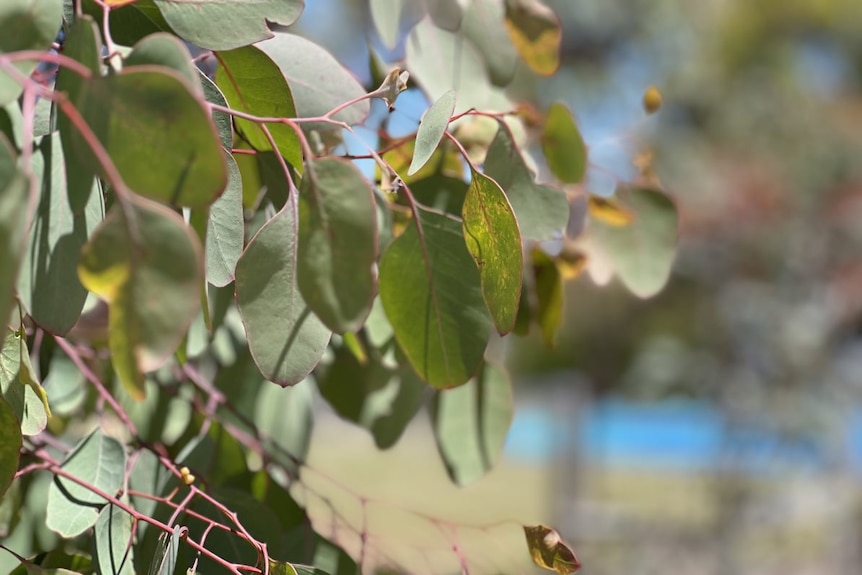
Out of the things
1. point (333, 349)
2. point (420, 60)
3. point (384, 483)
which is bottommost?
point (384, 483)

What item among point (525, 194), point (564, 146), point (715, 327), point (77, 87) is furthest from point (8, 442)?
point (715, 327)

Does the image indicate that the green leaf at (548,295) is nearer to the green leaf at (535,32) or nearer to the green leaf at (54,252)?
the green leaf at (535,32)

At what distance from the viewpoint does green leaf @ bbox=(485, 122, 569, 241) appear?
51cm

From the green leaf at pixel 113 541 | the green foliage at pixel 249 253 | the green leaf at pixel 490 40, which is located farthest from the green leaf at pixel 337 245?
the green leaf at pixel 490 40

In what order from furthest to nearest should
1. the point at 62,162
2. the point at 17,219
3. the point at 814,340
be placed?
the point at 814,340, the point at 62,162, the point at 17,219

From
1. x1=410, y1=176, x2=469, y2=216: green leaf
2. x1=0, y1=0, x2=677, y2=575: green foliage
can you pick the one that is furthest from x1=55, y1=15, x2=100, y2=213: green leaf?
x1=410, y1=176, x2=469, y2=216: green leaf

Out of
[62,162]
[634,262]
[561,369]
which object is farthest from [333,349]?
→ [561,369]

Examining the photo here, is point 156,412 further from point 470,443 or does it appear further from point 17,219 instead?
point 17,219

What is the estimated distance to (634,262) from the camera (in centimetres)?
69

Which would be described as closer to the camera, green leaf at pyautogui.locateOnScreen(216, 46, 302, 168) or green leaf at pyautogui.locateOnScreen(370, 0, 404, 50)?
green leaf at pyautogui.locateOnScreen(216, 46, 302, 168)

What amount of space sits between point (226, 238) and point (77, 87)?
107 mm

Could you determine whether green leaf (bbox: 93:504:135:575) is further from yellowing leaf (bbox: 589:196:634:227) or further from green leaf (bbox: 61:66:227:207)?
yellowing leaf (bbox: 589:196:634:227)

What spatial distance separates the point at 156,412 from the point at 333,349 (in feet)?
0.47

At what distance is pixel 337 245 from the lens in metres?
0.35
